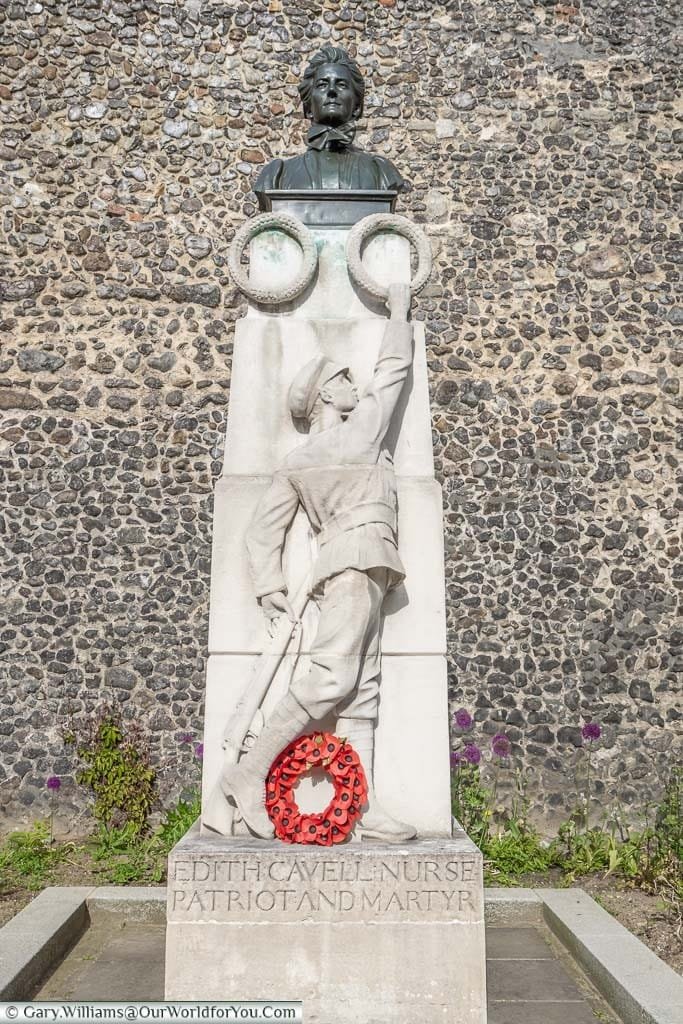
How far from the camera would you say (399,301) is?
4.38m

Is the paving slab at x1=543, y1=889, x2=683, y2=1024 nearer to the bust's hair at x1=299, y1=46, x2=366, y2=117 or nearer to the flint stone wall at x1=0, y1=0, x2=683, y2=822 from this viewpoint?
the flint stone wall at x1=0, y1=0, x2=683, y2=822

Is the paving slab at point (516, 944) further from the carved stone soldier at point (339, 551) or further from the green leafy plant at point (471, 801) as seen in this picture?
the green leafy plant at point (471, 801)

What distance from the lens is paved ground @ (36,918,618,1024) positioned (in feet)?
14.6

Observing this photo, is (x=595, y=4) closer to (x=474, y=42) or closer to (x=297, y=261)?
(x=474, y=42)

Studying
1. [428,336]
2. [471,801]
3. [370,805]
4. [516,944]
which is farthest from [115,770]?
[370,805]

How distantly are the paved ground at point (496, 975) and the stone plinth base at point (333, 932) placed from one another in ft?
2.62

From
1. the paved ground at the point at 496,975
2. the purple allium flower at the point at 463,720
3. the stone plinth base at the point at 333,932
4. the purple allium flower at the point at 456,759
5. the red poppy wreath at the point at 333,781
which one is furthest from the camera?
the purple allium flower at the point at 463,720

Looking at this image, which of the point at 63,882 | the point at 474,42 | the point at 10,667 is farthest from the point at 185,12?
the point at 63,882

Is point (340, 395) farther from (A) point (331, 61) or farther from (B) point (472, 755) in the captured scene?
(B) point (472, 755)

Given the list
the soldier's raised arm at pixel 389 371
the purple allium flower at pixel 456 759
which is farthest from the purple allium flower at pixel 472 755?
the soldier's raised arm at pixel 389 371

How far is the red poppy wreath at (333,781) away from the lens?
394 centimetres

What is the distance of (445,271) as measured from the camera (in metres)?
9.99

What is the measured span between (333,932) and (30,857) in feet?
17.4

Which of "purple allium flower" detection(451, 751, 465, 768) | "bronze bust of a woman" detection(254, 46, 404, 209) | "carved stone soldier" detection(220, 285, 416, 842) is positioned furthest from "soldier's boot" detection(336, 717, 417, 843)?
"purple allium flower" detection(451, 751, 465, 768)
